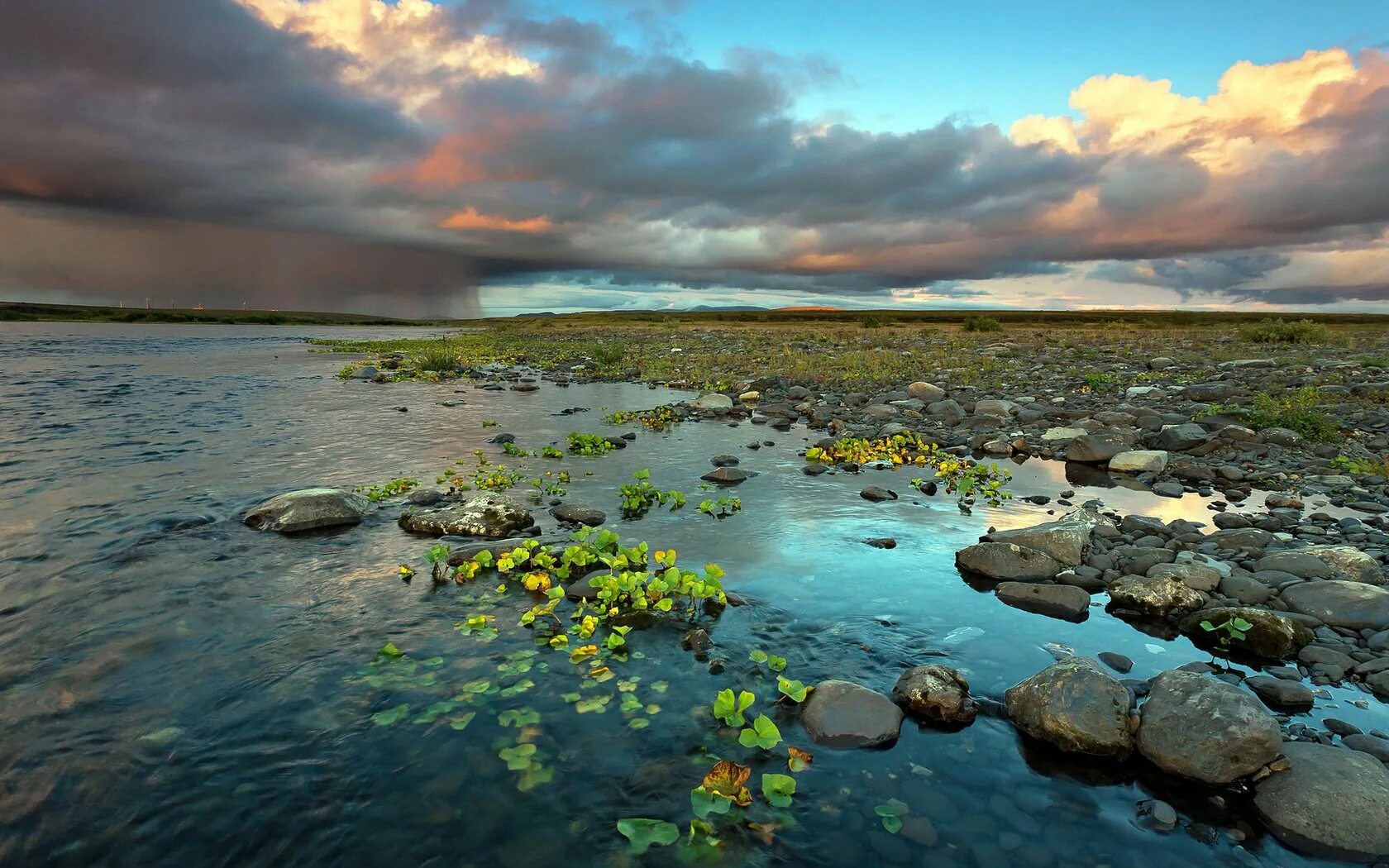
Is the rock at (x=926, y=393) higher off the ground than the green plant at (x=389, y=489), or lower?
higher

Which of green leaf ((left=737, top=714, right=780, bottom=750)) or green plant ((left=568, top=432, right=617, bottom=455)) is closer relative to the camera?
green leaf ((left=737, top=714, right=780, bottom=750))

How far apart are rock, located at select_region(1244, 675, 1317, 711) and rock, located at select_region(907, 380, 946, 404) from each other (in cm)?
1625

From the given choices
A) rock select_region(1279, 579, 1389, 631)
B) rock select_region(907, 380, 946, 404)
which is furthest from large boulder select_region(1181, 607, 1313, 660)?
rock select_region(907, 380, 946, 404)

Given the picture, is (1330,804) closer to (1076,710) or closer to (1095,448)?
(1076,710)

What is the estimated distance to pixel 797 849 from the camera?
168 inches

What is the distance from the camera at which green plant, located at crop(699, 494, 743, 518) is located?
11.2 m

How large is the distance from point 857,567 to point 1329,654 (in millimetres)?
4838

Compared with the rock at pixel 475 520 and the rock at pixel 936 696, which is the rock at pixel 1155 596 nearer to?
the rock at pixel 936 696

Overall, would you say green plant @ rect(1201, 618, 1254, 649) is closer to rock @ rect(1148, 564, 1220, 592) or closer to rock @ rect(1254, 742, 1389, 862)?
rock @ rect(1148, 564, 1220, 592)

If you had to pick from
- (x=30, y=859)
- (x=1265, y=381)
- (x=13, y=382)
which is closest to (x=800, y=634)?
(x=30, y=859)

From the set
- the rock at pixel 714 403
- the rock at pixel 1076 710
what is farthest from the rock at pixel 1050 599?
the rock at pixel 714 403

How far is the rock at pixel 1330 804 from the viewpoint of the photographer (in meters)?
4.31

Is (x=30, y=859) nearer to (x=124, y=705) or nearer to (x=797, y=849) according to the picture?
(x=124, y=705)

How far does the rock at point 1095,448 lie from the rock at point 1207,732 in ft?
35.3
